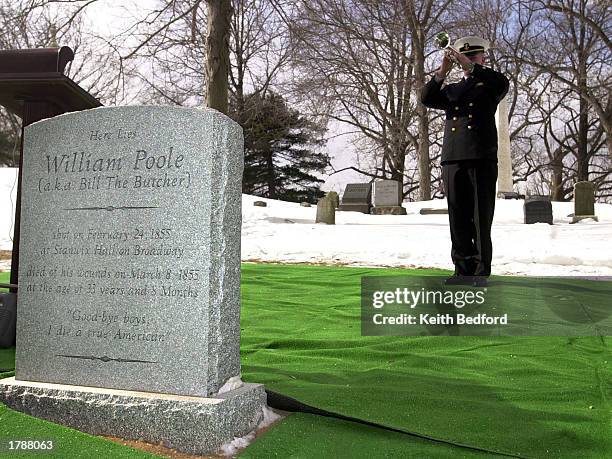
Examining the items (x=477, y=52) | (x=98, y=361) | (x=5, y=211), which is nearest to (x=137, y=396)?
(x=98, y=361)

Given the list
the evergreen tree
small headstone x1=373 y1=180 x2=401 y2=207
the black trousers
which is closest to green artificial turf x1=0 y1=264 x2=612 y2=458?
the black trousers

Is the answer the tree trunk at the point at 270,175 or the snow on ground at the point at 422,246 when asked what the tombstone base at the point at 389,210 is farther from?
the tree trunk at the point at 270,175

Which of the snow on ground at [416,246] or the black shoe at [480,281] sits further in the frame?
the snow on ground at [416,246]

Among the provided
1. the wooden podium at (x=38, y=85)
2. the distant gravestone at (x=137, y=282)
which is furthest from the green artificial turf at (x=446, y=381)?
the wooden podium at (x=38, y=85)

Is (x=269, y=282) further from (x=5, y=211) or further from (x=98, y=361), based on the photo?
(x=5, y=211)

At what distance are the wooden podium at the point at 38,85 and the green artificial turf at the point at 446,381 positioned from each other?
84.6 inches

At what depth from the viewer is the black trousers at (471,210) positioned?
543cm

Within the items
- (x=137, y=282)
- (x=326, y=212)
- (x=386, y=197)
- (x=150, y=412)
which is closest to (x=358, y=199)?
(x=386, y=197)

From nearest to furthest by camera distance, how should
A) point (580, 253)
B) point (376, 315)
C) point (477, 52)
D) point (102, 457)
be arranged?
point (102, 457) → point (376, 315) → point (477, 52) → point (580, 253)

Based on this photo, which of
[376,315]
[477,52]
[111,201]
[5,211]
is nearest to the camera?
[111,201]

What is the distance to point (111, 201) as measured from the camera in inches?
116

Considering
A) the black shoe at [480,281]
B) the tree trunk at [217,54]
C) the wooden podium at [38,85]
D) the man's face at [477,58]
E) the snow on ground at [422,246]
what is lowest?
the black shoe at [480,281]

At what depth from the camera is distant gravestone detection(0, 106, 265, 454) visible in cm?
275

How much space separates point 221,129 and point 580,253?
26.6 ft
